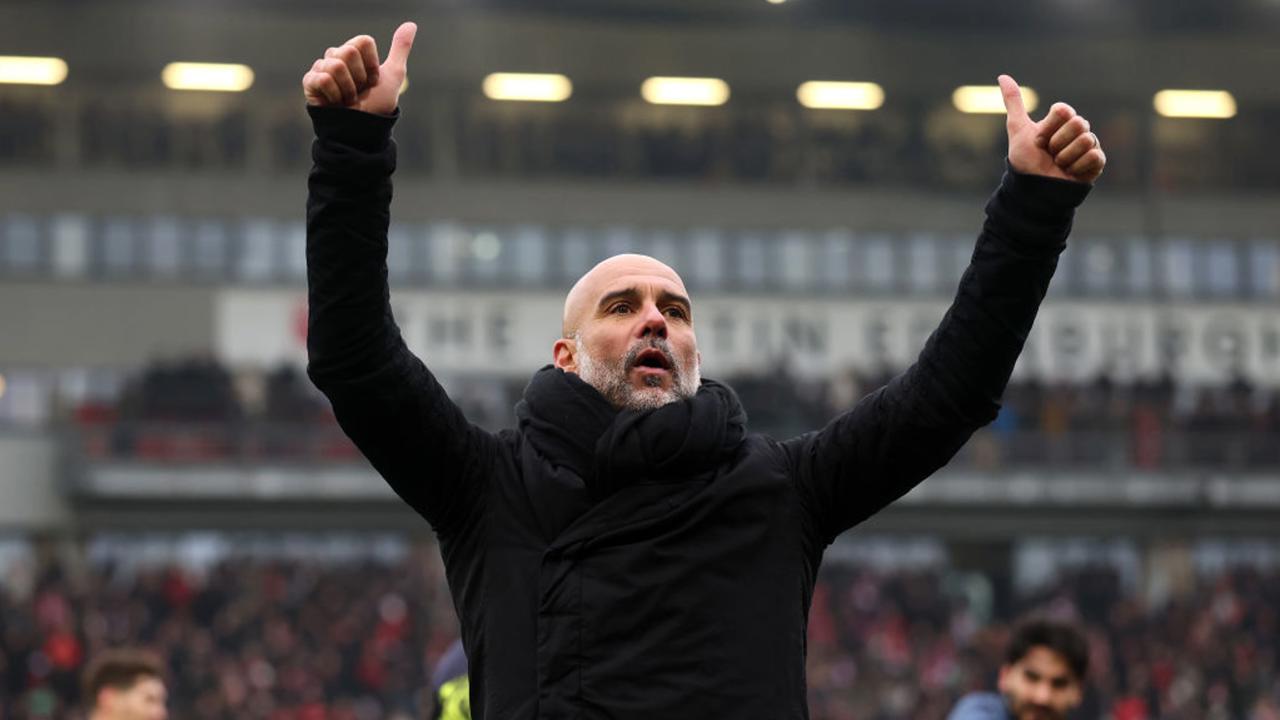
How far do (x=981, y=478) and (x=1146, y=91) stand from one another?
756 cm

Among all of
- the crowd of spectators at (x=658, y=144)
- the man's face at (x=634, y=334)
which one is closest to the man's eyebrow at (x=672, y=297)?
the man's face at (x=634, y=334)

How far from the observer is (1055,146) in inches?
136

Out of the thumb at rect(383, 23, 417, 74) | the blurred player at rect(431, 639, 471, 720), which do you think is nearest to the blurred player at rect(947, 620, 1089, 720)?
the blurred player at rect(431, 639, 471, 720)

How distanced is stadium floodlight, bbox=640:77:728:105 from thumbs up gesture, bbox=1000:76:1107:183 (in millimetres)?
34431

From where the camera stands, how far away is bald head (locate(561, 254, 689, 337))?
3.60m

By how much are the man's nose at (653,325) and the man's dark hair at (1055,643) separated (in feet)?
10.1

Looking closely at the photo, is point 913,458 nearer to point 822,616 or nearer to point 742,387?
point 822,616

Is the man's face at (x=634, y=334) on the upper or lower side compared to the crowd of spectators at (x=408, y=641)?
upper

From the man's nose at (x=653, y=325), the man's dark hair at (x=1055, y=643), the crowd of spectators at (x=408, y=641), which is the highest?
the man's nose at (x=653, y=325)

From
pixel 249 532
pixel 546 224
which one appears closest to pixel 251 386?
pixel 249 532

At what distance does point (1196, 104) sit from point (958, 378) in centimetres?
3707

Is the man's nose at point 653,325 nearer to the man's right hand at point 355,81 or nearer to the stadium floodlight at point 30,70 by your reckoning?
the man's right hand at point 355,81

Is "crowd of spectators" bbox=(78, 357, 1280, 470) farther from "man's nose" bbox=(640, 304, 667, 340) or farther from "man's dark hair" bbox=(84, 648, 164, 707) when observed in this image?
"man's nose" bbox=(640, 304, 667, 340)

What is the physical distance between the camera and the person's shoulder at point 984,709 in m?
6.17
